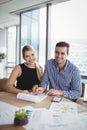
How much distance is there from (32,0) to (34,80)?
269 cm

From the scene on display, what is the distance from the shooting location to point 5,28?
7906 millimetres

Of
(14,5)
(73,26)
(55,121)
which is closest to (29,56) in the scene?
(55,121)

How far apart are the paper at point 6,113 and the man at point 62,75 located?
60 centimetres

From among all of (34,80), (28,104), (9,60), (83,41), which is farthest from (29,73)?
(9,60)

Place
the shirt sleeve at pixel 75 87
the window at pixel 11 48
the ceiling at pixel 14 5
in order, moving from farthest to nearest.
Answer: the window at pixel 11 48 → the ceiling at pixel 14 5 → the shirt sleeve at pixel 75 87

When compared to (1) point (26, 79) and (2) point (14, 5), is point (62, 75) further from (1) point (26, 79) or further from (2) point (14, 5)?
(2) point (14, 5)

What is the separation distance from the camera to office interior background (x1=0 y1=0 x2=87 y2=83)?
4.34 meters

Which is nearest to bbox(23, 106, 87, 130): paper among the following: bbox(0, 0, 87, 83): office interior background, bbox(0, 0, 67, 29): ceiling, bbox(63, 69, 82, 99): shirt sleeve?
bbox(63, 69, 82, 99): shirt sleeve

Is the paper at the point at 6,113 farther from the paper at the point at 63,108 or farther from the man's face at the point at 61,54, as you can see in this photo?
the man's face at the point at 61,54

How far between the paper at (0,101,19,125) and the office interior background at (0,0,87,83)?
2947 millimetres

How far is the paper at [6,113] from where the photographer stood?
115 centimetres

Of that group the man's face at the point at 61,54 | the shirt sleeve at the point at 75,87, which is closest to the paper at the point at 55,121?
the shirt sleeve at the point at 75,87

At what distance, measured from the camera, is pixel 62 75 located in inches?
86.0

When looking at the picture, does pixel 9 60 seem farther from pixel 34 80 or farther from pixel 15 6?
pixel 34 80
